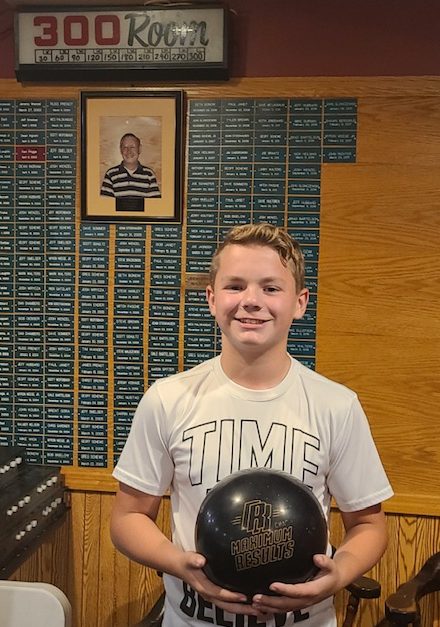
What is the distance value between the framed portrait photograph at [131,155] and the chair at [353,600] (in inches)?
61.3

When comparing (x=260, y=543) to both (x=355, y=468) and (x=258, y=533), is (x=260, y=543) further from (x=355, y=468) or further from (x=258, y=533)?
(x=355, y=468)

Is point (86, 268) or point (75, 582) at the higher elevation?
point (86, 268)

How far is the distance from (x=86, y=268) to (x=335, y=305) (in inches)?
42.5

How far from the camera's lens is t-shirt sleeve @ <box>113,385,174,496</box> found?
164 centimetres

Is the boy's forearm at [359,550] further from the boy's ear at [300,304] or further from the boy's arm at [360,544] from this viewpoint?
the boy's ear at [300,304]

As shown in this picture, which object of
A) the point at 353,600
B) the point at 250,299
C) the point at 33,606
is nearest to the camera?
the point at 250,299

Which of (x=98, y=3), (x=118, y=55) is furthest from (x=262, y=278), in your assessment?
(x=98, y=3)

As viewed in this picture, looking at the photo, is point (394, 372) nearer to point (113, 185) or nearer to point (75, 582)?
point (113, 185)

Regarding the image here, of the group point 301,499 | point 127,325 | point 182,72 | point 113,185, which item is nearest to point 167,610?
point 301,499

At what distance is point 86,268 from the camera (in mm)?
2977

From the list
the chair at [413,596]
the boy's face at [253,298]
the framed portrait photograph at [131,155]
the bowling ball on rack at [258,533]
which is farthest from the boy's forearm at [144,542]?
the framed portrait photograph at [131,155]

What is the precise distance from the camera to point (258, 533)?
140 cm

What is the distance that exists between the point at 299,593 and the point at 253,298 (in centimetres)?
63

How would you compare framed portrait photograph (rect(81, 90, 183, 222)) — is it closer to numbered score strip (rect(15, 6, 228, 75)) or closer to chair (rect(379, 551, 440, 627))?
numbered score strip (rect(15, 6, 228, 75))
